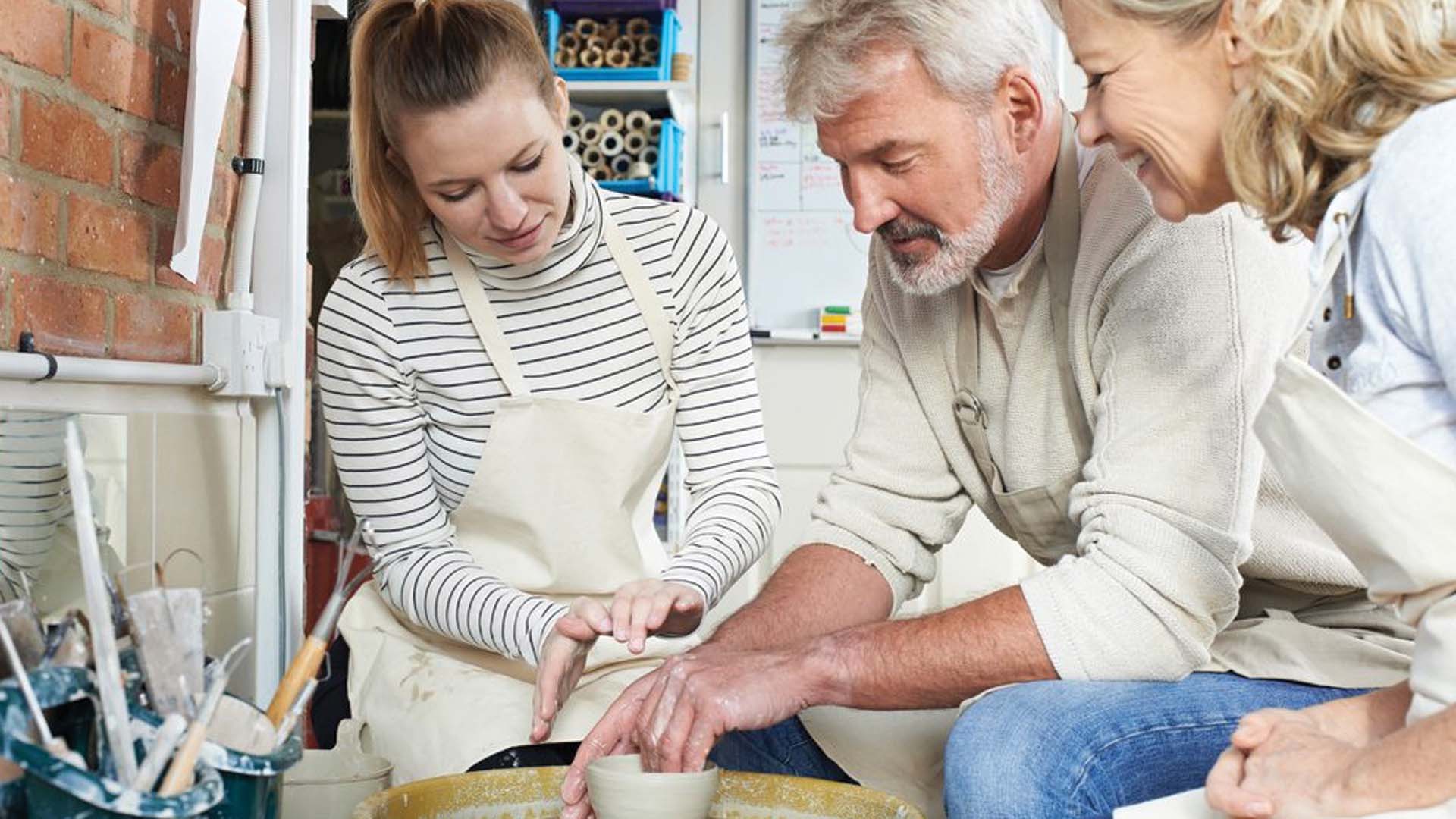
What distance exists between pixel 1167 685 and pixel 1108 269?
1.25 ft

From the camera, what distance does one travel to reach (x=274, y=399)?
166 cm

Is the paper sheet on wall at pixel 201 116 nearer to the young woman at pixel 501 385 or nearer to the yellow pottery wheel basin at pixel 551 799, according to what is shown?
the young woman at pixel 501 385

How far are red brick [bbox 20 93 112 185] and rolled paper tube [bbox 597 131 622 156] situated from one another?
2.19 meters

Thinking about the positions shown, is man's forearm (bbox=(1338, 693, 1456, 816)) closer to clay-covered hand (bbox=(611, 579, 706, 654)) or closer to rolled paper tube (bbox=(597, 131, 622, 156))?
clay-covered hand (bbox=(611, 579, 706, 654))

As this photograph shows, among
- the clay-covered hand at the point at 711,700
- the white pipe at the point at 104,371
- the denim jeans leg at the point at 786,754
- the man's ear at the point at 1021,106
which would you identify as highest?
the man's ear at the point at 1021,106

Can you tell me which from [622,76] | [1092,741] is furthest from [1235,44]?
[622,76]

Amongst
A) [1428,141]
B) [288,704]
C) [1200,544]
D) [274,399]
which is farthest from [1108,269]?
[274,399]

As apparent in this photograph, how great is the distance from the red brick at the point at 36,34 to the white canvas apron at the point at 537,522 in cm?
48

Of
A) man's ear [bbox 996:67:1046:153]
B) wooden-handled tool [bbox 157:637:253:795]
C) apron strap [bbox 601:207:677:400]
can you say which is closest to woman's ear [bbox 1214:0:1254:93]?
man's ear [bbox 996:67:1046:153]

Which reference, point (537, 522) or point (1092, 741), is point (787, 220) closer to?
point (537, 522)

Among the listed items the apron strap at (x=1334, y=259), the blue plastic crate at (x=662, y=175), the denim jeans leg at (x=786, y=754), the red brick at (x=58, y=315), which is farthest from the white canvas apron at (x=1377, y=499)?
the blue plastic crate at (x=662, y=175)

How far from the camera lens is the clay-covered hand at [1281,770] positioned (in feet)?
2.77

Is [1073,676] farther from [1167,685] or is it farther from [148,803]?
[148,803]

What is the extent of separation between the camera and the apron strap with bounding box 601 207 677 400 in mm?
1693
